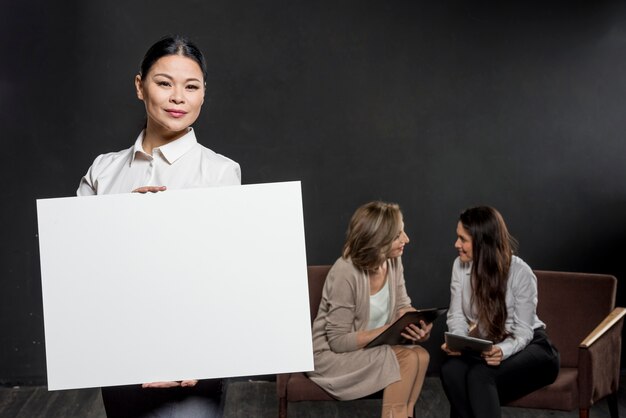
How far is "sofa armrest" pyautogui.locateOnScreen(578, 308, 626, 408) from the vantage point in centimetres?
326

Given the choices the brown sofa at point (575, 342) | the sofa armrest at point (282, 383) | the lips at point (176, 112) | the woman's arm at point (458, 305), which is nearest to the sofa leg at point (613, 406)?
the brown sofa at point (575, 342)

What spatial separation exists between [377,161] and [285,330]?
9.97ft

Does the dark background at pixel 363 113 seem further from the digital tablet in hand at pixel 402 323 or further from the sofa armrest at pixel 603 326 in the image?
the digital tablet in hand at pixel 402 323

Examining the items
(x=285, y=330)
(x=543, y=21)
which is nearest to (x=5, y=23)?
(x=543, y=21)

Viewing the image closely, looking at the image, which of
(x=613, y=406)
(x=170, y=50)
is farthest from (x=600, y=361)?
(x=170, y=50)

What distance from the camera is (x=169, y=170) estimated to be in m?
1.92

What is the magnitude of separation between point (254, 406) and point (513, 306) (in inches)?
64.8

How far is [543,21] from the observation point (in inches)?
184

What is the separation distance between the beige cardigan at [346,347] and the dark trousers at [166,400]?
4.98 ft

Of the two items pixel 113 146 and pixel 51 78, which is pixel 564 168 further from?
pixel 51 78

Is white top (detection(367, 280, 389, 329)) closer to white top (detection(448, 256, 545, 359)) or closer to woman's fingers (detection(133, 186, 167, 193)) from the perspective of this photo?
white top (detection(448, 256, 545, 359))

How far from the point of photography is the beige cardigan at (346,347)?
3.32m

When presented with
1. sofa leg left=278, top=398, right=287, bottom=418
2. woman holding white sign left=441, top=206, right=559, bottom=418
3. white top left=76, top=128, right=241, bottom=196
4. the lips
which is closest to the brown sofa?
sofa leg left=278, top=398, right=287, bottom=418

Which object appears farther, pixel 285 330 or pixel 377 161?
pixel 377 161
